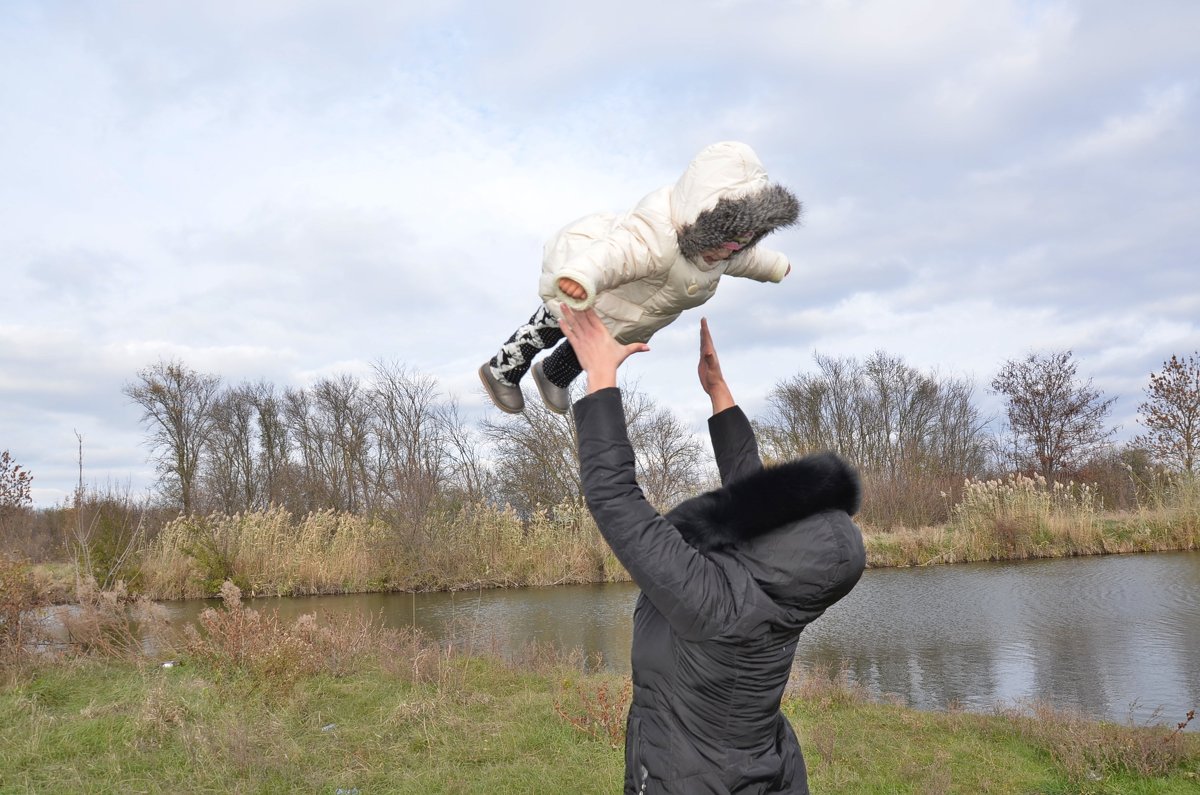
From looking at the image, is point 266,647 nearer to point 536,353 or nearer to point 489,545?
point 536,353

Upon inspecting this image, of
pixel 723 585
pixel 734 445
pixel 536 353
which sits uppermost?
pixel 536 353

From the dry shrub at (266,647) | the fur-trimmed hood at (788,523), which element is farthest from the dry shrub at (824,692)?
the fur-trimmed hood at (788,523)

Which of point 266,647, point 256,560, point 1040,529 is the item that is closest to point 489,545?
point 256,560

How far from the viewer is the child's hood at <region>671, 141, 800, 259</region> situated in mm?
2260

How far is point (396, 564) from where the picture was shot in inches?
714

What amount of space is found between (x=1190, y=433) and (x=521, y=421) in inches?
710

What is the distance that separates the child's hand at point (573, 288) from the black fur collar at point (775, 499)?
0.58 meters

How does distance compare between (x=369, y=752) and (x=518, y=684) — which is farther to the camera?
(x=518, y=684)

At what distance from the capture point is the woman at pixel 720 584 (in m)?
1.74

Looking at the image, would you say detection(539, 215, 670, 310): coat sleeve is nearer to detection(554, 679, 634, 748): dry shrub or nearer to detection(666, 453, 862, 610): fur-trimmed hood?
detection(666, 453, 862, 610): fur-trimmed hood

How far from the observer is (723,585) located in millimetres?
1750

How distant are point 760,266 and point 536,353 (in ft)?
2.54

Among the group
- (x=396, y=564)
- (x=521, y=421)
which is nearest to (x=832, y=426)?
(x=521, y=421)

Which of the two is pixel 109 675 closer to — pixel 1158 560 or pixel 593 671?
pixel 593 671
